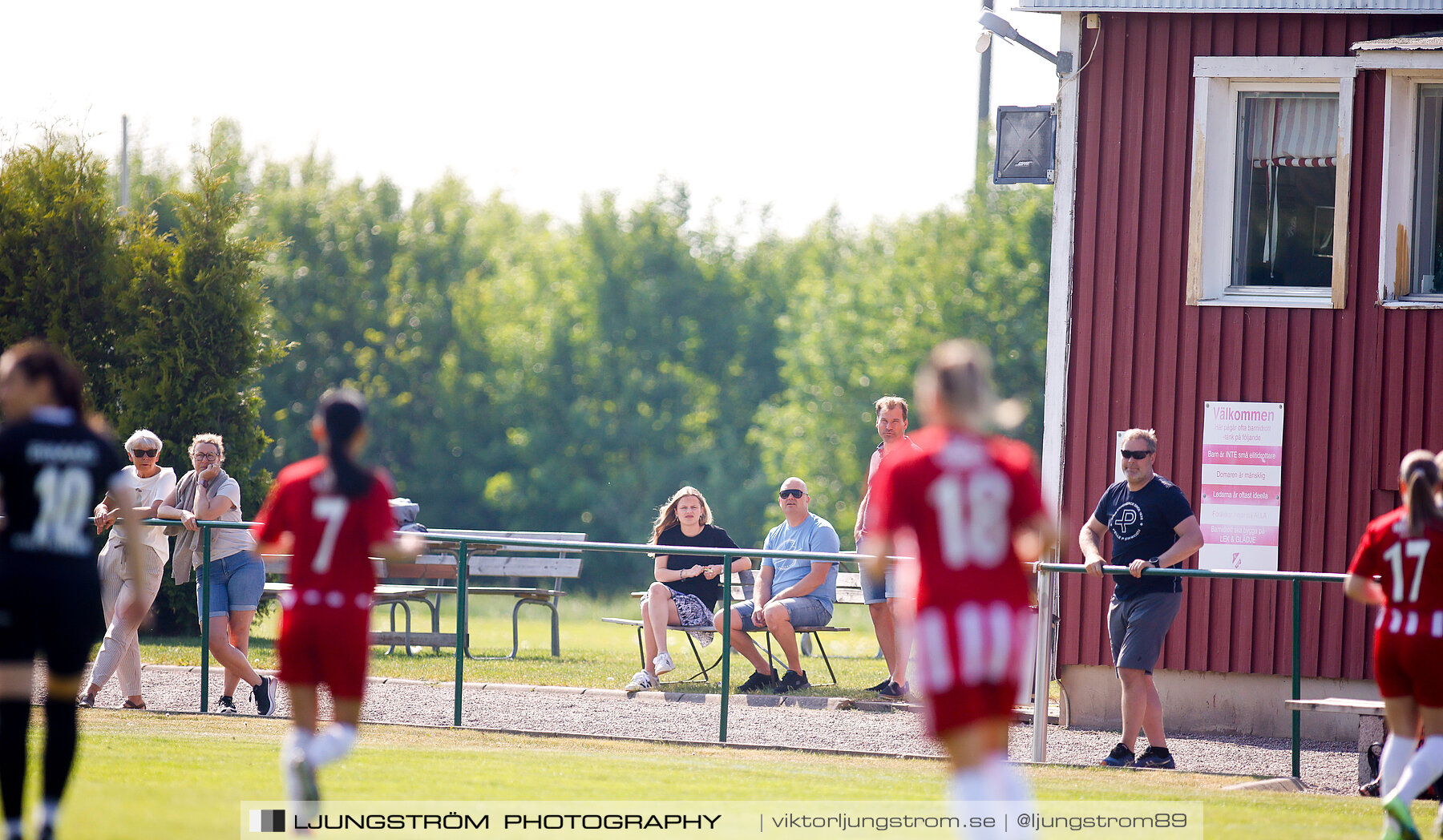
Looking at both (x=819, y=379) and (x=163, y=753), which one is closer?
(x=163, y=753)

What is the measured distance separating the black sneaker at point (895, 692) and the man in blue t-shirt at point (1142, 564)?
2.50 metres

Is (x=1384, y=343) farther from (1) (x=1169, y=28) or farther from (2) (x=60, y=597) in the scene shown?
(2) (x=60, y=597)

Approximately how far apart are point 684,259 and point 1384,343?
44020 millimetres

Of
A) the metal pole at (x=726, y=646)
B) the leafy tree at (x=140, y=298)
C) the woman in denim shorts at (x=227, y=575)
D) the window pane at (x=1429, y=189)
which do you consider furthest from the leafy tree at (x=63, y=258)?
the window pane at (x=1429, y=189)

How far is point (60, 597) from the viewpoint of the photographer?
236 inches

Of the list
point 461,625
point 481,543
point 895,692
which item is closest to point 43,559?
point 481,543

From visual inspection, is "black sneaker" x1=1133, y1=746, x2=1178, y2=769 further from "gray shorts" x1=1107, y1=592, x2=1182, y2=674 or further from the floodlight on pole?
the floodlight on pole

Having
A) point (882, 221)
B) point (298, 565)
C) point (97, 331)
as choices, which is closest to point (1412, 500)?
point (298, 565)

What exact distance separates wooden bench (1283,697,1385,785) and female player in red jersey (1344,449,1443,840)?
252 cm

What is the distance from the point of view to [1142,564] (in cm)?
977

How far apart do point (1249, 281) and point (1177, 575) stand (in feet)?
12.8

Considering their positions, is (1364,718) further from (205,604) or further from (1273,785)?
(205,604)

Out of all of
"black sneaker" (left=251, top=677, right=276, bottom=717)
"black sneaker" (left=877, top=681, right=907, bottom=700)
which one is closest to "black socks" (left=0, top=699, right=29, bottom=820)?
"black sneaker" (left=251, top=677, right=276, bottom=717)

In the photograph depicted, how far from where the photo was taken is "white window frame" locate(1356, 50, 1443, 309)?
477 inches
